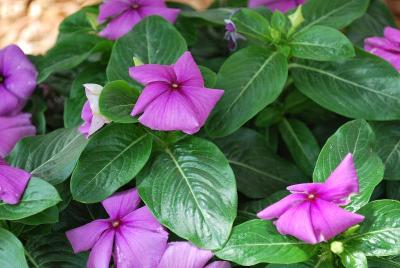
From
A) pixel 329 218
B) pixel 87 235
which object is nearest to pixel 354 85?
pixel 329 218

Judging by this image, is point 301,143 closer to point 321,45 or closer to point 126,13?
point 321,45

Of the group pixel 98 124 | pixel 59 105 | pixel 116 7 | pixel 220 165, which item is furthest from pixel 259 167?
pixel 59 105

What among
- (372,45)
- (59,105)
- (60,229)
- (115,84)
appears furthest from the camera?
(59,105)

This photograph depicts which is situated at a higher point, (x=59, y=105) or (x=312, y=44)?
(x=312, y=44)

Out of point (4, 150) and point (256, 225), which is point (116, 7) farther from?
point (256, 225)

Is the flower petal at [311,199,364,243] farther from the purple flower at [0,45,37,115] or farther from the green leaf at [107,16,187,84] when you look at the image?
the purple flower at [0,45,37,115]

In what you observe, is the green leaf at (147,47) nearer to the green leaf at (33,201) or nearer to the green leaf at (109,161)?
the green leaf at (109,161)

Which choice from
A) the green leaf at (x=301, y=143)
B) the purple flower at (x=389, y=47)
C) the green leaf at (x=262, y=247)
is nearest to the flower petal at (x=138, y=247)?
the green leaf at (x=262, y=247)
